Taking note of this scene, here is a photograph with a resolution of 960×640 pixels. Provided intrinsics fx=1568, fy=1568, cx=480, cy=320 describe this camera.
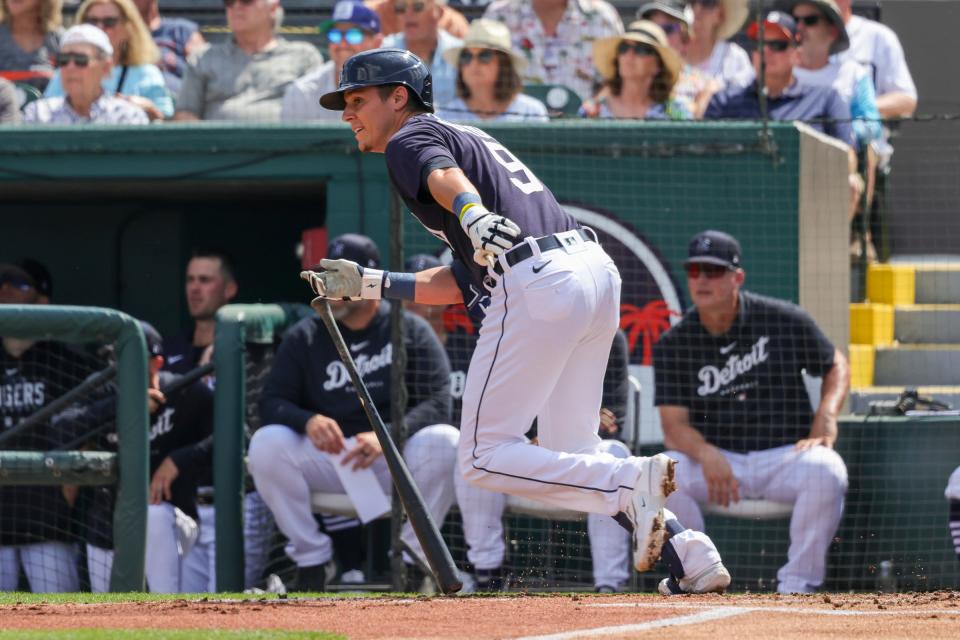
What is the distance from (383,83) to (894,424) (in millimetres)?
3838

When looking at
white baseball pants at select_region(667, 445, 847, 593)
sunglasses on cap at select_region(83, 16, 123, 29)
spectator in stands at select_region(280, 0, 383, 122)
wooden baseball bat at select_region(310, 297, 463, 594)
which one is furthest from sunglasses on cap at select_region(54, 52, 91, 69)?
white baseball pants at select_region(667, 445, 847, 593)

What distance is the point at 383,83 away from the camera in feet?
15.9

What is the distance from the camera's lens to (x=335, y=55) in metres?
8.53

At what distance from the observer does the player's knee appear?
7.23 metres

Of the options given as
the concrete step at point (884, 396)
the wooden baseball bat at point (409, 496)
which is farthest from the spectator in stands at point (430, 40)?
the wooden baseball bat at point (409, 496)

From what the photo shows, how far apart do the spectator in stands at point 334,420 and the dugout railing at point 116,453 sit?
0.69 m

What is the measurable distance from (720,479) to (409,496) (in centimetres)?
209

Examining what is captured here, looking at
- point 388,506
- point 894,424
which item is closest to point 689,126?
point 894,424

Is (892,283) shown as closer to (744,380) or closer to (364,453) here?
(744,380)

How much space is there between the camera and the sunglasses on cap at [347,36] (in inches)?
336

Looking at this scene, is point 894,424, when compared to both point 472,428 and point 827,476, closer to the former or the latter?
point 827,476

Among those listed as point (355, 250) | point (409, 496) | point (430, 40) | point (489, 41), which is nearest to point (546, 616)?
point (409, 496)

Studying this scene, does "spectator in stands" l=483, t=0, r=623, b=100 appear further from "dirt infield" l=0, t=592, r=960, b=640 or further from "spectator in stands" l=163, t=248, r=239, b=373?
"dirt infield" l=0, t=592, r=960, b=640

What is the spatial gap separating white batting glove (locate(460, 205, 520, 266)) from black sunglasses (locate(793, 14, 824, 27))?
5052 mm
